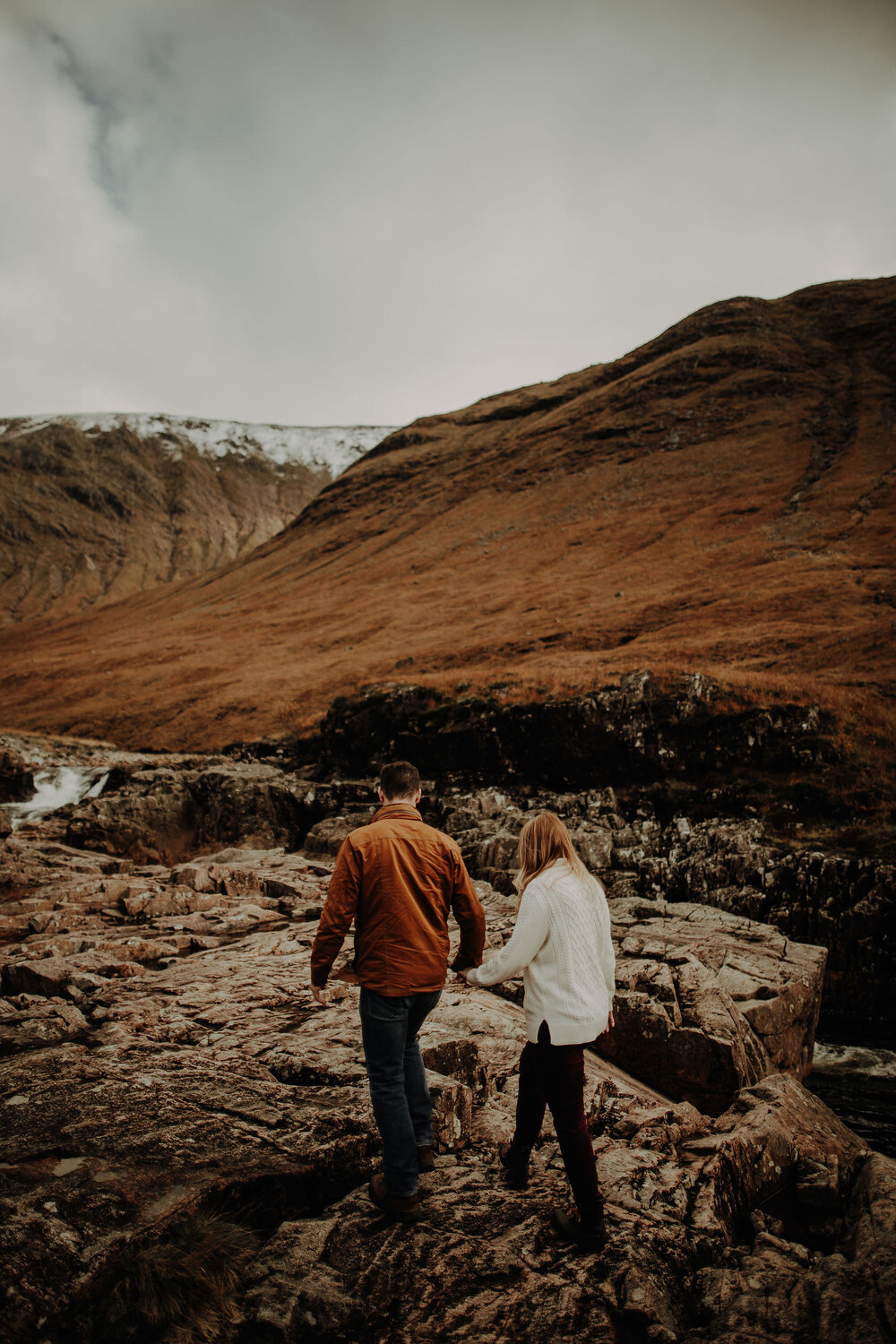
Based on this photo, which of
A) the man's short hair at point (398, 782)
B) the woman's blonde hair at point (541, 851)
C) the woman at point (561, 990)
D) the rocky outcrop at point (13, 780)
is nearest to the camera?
the woman at point (561, 990)

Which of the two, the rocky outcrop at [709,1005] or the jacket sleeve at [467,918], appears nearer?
the jacket sleeve at [467,918]

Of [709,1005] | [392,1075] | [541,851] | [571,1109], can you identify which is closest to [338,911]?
[392,1075]

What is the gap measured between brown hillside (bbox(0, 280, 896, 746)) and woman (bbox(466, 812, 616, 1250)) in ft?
72.7

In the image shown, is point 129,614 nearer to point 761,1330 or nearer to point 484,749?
Result: point 484,749

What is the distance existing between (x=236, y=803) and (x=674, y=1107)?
23033 mm

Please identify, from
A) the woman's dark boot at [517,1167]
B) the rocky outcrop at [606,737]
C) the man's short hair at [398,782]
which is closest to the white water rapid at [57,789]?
the rocky outcrop at [606,737]

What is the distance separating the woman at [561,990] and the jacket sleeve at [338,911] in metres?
1.08

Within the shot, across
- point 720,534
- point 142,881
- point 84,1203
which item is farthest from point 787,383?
point 84,1203

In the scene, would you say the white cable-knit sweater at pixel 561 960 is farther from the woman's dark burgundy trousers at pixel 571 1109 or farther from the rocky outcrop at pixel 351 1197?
the rocky outcrop at pixel 351 1197

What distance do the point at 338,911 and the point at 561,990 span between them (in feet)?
5.95

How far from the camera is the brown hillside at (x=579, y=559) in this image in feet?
144

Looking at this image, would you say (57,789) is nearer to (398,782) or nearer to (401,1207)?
(398,782)

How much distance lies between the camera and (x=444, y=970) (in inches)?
209

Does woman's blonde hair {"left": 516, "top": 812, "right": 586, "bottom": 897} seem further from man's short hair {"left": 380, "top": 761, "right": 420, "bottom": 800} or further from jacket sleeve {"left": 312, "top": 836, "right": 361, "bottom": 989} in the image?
jacket sleeve {"left": 312, "top": 836, "right": 361, "bottom": 989}
